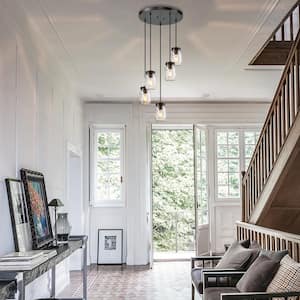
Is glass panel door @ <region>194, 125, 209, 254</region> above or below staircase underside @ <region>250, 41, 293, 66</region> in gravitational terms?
below

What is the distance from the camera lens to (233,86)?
718cm

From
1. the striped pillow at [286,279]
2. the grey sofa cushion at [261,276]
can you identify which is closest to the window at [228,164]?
the grey sofa cushion at [261,276]

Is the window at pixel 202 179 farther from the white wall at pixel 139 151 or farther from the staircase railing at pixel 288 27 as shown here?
the staircase railing at pixel 288 27

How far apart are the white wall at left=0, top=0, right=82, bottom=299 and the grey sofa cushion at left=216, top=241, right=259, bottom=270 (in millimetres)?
2004

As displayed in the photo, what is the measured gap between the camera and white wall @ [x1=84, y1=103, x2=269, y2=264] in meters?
8.13

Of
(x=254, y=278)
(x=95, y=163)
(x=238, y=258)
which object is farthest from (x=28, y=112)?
(x=95, y=163)

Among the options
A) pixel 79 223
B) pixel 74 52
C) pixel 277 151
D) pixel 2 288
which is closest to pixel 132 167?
pixel 79 223

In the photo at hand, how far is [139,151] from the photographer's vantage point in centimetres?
821

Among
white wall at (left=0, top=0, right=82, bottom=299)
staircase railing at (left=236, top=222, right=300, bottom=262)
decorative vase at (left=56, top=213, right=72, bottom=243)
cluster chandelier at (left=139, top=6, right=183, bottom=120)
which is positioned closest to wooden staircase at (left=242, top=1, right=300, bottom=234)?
staircase railing at (left=236, top=222, right=300, bottom=262)

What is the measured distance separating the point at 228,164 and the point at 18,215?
18.0 ft

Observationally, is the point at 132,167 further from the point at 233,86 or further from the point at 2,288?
the point at 2,288

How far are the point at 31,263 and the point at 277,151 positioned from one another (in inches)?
114

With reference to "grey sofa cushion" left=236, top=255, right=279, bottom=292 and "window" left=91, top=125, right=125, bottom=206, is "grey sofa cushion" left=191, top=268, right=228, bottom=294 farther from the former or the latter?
A: "window" left=91, top=125, right=125, bottom=206

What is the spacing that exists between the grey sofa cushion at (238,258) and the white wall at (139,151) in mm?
3746
